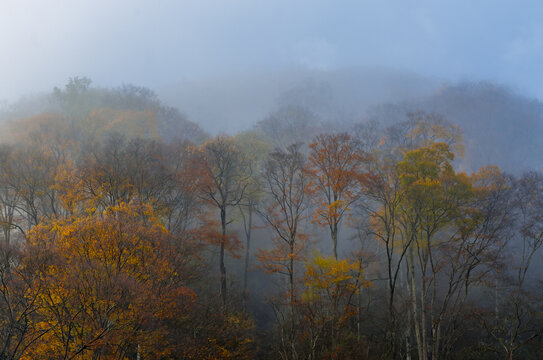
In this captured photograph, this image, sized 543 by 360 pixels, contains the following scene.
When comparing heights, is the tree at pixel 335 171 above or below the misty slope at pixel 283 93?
below

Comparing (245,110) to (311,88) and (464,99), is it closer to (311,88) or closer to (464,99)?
(311,88)

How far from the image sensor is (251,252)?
3581 centimetres

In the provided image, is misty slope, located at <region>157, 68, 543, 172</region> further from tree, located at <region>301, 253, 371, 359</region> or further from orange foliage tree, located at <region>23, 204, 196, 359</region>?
orange foliage tree, located at <region>23, 204, 196, 359</region>

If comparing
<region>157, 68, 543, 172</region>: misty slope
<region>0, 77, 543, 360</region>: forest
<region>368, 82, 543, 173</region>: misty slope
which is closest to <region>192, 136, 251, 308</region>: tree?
<region>0, 77, 543, 360</region>: forest

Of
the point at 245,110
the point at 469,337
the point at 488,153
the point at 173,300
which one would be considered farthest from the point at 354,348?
the point at 245,110

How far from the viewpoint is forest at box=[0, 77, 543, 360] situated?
1320 centimetres

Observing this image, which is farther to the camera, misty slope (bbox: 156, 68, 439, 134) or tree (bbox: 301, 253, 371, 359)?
misty slope (bbox: 156, 68, 439, 134)

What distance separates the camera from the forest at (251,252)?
13203 mm

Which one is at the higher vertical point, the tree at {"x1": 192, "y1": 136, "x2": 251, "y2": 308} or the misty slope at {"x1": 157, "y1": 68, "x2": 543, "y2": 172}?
the misty slope at {"x1": 157, "y1": 68, "x2": 543, "y2": 172}

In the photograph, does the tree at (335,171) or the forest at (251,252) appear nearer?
the forest at (251,252)

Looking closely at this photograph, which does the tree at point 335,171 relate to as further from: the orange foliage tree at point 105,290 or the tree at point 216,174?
the orange foliage tree at point 105,290

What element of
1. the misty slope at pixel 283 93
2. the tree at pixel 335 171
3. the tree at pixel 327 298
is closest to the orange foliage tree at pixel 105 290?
the tree at pixel 327 298

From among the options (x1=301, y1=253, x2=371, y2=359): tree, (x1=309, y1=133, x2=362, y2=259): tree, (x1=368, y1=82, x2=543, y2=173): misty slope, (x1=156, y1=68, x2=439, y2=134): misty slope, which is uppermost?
(x1=156, y1=68, x2=439, y2=134): misty slope

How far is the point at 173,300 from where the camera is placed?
15.9m
